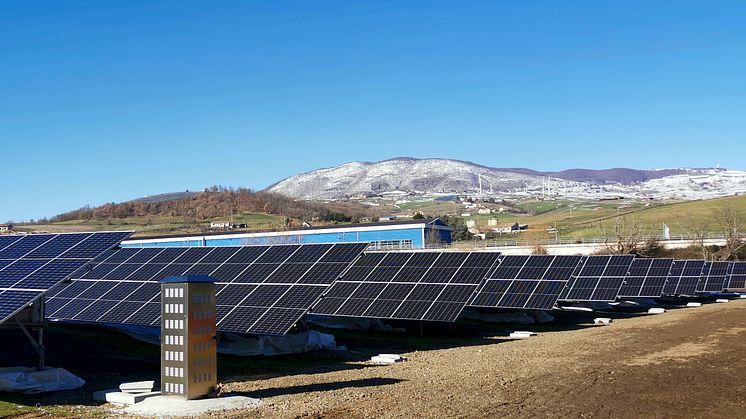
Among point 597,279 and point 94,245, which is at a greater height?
point 94,245

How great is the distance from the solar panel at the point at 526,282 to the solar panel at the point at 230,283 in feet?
36.9

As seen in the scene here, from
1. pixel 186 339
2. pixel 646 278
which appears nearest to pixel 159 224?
pixel 646 278

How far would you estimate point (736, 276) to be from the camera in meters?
66.2

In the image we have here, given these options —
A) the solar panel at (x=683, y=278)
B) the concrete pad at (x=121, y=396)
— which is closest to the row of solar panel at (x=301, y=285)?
the concrete pad at (x=121, y=396)

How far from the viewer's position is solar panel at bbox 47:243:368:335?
24.8m

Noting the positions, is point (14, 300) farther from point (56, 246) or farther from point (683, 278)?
point (683, 278)

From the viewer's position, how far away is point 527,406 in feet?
53.9

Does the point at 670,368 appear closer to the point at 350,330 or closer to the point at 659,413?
the point at 659,413

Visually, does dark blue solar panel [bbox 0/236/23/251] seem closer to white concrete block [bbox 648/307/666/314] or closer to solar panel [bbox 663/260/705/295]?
white concrete block [bbox 648/307/666/314]

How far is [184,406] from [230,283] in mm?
12559

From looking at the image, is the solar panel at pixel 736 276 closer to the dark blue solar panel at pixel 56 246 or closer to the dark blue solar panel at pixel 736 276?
the dark blue solar panel at pixel 736 276

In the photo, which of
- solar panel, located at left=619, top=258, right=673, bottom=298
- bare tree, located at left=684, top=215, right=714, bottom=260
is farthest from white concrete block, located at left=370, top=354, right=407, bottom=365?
bare tree, located at left=684, top=215, right=714, bottom=260

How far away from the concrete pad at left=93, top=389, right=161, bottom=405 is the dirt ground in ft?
1.15

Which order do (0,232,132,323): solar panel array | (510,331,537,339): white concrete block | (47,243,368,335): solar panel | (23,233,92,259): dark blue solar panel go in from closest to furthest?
1. (0,232,132,323): solar panel array
2. (23,233,92,259): dark blue solar panel
3. (47,243,368,335): solar panel
4. (510,331,537,339): white concrete block
